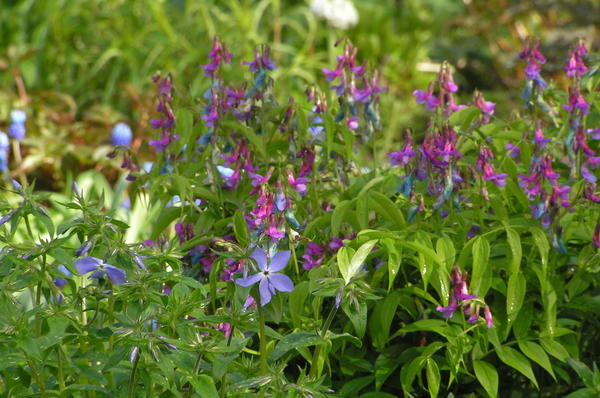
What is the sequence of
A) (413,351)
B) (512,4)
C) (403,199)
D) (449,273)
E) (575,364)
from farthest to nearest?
1. (512,4)
2. (403,199)
3. (413,351)
4. (449,273)
5. (575,364)

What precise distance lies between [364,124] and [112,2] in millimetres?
4737

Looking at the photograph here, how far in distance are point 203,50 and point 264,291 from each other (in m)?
4.59

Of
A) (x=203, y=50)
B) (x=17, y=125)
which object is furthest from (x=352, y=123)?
(x=203, y=50)

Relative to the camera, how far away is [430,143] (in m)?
1.82

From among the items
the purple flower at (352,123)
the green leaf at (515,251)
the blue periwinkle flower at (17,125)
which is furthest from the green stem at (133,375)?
the blue periwinkle flower at (17,125)

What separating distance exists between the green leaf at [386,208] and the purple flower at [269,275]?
0.39 m

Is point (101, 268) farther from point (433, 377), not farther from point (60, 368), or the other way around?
point (433, 377)

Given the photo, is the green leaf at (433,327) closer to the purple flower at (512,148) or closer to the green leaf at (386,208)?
the green leaf at (386,208)

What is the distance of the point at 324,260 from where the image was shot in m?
1.93

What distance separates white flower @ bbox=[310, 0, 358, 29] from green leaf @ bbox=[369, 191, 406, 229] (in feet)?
14.5

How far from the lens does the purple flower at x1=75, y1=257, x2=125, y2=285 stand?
1.53 metres

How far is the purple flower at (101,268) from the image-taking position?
1.53 m

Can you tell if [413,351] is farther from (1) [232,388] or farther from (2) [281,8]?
(2) [281,8]

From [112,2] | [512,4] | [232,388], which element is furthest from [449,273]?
[512,4]
